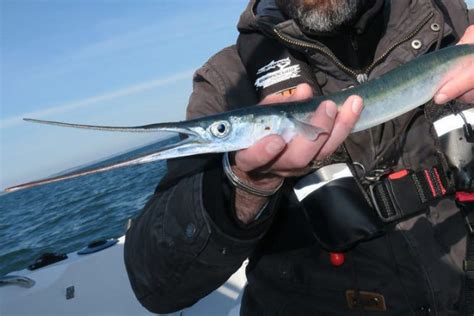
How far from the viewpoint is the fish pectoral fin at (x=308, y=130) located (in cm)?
211

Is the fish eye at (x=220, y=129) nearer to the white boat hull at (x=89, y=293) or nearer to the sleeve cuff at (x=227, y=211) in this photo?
the sleeve cuff at (x=227, y=211)

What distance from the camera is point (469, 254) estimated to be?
2.70 m

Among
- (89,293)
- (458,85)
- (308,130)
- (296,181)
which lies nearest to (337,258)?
(296,181)

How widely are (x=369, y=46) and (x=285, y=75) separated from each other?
87cm

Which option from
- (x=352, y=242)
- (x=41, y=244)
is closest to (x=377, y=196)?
(x=352, y=242)

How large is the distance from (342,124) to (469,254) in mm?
1388

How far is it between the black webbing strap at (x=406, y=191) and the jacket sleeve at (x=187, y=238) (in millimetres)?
909

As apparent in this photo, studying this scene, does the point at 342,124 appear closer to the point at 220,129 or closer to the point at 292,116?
the point at 292,116

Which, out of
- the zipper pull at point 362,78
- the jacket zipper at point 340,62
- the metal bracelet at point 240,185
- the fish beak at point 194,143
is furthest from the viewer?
the zipper pull at point 362,78

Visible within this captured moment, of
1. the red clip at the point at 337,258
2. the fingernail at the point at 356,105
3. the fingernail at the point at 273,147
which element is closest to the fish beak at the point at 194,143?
the fingernail at the point at 273,147

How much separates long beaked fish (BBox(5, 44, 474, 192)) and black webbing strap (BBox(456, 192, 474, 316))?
722 millimetres

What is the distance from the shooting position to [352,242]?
2.59 m

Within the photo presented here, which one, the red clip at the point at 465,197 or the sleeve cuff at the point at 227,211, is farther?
the red clip at the point at 465,197

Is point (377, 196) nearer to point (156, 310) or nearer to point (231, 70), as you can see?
point (231, 70)
